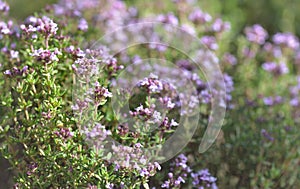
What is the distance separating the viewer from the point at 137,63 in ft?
11.9

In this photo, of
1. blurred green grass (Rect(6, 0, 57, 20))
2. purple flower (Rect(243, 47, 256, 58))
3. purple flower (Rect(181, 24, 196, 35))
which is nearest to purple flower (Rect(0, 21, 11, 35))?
purple flower (Rect(181, 24, 196, 35))

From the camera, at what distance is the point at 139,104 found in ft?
9.41

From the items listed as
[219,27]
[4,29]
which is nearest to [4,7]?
[4,29]

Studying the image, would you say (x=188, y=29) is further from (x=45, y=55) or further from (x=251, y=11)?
(x=251, y=11)

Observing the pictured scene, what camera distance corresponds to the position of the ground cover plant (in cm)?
257

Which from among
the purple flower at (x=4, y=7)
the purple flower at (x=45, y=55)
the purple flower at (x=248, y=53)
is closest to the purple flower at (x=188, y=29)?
the purple flower at (x=248, y=53)

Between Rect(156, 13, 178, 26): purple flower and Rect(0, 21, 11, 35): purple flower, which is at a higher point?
Rect(156, 13, 178, 26): purple flower

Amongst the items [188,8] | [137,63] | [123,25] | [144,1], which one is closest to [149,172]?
[137,63]

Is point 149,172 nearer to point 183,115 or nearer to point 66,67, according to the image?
point 183,115

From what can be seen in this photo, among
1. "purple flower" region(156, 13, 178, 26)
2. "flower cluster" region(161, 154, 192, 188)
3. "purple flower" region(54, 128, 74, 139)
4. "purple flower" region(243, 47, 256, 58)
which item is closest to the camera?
"purple flower" region(54, 128, 74, 139)

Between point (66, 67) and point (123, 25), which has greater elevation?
point (123, 25)

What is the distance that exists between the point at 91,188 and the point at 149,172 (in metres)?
0.31

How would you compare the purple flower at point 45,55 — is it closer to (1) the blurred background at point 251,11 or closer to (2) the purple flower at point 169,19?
(2) the purple flower at point 169,19

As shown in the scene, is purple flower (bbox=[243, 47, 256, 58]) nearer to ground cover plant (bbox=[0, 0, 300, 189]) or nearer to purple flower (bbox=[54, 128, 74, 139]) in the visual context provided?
ground cover plant (bbox=[0, 0, 300, 189])
